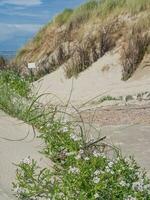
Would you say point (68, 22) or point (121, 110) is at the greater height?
point (68, 22)

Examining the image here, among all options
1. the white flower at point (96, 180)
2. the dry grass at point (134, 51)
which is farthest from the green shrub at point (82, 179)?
the dry grass at point (134, 51)

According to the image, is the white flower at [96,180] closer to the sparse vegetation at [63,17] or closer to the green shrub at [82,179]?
the green shrub at [82,179]

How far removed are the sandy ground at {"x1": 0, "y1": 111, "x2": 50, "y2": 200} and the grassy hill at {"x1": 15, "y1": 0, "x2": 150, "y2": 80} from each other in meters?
13.6

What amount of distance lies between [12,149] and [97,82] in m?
15.3

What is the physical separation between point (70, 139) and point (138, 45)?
49.7 feet

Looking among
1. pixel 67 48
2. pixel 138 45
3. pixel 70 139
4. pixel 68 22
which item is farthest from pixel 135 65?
pixel 70 139

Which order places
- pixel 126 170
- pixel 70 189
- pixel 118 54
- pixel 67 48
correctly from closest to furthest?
pixel 70 189
pixel 126 170
pixel 118 54
pixel 67 48

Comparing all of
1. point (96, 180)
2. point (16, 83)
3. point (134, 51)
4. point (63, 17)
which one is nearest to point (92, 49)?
point (134, 51)

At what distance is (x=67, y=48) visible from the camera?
26688mm

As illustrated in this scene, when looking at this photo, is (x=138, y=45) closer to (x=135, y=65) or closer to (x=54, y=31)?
(x=135, y=65)

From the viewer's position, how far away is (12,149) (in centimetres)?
581

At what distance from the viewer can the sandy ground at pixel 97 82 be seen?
1809 centimetres

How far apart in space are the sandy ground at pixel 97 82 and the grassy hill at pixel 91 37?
0.38m

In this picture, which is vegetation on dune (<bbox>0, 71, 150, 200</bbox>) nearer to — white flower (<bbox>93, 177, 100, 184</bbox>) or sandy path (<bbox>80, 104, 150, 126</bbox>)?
white flower (<bbox>93, 177, 100, 184</bbox>)
